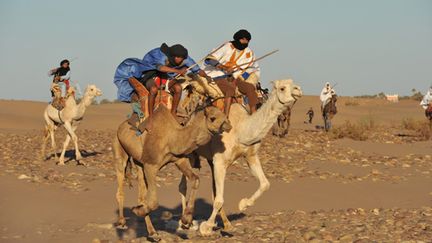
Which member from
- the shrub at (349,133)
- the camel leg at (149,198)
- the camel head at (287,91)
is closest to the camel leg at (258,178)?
the camel head at (287,91)

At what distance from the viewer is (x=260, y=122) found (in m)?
9.32

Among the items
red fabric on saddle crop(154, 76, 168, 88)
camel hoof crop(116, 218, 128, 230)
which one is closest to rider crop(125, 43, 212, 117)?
red fabric on saddle crop(154, 76, 168, 88)

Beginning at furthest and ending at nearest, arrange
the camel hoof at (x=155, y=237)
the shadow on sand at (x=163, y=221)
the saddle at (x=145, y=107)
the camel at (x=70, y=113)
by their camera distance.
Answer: the camel at (x=70, y=113) → the shadow on sand at (x=163, y=221) → the saddle at (x=145, y=107) → the camel hoof at (x=155, y=237)

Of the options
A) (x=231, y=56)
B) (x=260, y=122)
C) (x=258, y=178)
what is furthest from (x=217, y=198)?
(x=231, y=56)

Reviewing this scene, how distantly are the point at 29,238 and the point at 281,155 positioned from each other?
1172cm

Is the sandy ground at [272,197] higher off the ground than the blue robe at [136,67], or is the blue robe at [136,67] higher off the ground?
the blue robe at [136,67]

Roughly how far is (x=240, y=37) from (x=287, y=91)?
78.6 inches

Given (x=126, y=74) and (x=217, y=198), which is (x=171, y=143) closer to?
(x=217, y=198)

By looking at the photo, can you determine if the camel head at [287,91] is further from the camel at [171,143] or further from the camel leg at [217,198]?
the camel leg at [217,198]

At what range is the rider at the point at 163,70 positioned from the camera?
9.16m

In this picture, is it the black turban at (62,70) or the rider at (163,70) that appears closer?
the rider at (163,70)

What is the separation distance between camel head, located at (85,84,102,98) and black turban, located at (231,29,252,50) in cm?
1118

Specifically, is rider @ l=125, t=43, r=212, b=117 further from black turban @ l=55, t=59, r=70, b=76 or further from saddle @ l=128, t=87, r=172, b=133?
black turban @ l=55, t=59, r=70, b=76

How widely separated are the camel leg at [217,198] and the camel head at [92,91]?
484 inches
